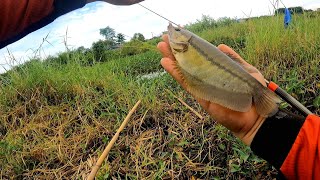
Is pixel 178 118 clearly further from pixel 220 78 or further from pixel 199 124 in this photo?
pixel 220 78

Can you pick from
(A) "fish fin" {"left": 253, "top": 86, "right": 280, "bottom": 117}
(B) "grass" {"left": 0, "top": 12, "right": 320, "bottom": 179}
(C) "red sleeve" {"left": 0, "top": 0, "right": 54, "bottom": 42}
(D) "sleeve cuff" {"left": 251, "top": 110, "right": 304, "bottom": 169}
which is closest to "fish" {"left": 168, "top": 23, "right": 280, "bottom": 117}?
(A) "fish fin" {"left": 253, "top": 86, "right": 280, "bottom": 117}

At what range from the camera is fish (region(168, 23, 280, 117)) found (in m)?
1.22

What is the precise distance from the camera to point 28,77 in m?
3.27

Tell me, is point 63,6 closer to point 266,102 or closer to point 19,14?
point 19,14

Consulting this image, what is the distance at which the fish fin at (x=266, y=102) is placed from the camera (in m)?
1.20

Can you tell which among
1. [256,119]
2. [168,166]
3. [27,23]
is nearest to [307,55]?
[168,166]

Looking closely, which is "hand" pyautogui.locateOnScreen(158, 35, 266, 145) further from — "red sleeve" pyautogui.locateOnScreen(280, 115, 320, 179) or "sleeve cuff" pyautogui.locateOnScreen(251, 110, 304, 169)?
"red sleeve" pyautogui.locateOnScreen(280, 115, 320, 179)

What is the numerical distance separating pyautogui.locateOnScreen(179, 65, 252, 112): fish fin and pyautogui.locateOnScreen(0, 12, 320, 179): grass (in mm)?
807

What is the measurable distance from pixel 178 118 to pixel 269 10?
184 cm

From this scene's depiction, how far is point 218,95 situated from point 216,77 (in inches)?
2.5

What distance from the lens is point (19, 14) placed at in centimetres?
156

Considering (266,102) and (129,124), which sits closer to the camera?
(266,102)

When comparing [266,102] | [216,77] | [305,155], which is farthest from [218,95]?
[305,155]

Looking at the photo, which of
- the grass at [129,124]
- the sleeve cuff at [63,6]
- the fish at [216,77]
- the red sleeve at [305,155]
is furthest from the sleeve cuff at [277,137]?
the sleeve cuff at [63,6]
